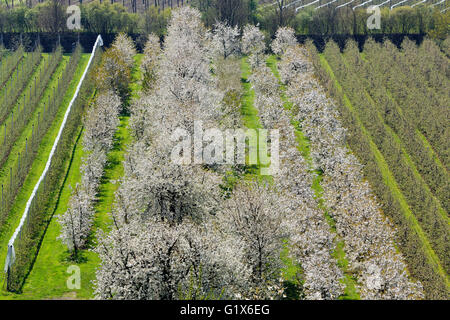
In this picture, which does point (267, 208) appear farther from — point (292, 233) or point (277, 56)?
point (277, 56)

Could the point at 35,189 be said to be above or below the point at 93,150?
below

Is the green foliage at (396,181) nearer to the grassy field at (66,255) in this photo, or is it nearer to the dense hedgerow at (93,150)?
the grassy field at (66,255)

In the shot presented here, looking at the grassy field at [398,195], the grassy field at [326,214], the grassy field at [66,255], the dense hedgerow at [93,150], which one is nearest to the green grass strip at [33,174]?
the grassy field at [66,255]

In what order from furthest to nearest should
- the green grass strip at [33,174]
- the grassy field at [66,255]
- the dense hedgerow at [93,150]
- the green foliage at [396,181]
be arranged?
the green grass strip at [33,174]
the green foliage at [396,181]
the dense hedgerow at [93,150]
the grassy field at [66,255]

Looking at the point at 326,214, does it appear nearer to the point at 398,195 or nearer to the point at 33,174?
the point at 398,195

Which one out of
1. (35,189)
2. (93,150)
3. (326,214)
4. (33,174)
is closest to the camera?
(326,214)

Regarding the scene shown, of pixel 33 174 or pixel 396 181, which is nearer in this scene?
pixel 33 174

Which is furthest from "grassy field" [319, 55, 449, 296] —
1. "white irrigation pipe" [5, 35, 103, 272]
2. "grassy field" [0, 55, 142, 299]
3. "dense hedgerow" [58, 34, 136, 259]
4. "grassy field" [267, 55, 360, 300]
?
"white irrigation pipe" [5, 35, 103, 272]

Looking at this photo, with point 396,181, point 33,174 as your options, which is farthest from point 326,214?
point 33,174

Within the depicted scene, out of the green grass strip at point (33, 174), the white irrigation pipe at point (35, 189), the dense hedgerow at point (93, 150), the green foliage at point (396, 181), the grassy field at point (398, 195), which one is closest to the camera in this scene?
the white irrigation pipe at point (35, 189)

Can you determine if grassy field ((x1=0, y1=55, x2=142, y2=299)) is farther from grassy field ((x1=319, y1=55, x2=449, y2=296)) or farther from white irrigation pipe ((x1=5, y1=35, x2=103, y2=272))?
grassy field ((x1=319, y1=55, x2=449, y2=296))
